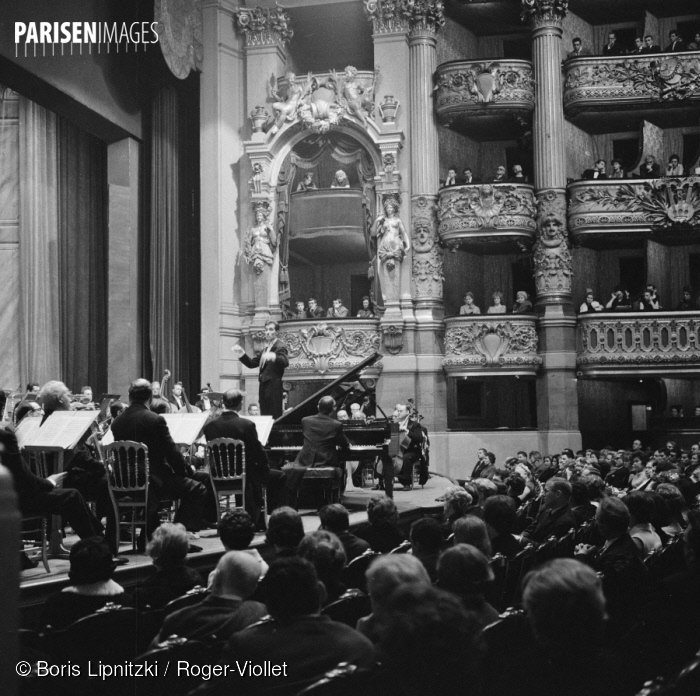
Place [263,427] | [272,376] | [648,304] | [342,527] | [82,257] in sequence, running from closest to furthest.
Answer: [342,527]
[263,427]
[272,376]
[82,257]
[648,304]

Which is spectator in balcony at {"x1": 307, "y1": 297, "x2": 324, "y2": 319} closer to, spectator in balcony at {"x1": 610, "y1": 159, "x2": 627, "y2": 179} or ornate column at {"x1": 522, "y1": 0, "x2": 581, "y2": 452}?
ornate column at {"x1": 522, "y1": 0, "x2": 581, "y2": 452}

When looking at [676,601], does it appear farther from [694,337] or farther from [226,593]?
[694,337]

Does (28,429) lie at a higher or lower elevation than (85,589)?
higher

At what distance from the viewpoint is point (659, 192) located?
1997cm

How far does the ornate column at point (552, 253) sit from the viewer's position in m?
19.9

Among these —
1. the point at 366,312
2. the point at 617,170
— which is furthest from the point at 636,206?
the point at 366,312

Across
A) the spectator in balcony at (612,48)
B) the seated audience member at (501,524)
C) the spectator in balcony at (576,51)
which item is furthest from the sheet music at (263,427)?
the spectator in balcony at (612,48)

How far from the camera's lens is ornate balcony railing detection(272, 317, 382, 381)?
19.8 m

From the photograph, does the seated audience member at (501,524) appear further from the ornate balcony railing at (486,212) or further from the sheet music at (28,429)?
the ornate balcony railing at (486,212)

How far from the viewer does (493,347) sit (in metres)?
19.8

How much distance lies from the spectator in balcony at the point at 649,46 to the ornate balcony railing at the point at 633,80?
0.22 m

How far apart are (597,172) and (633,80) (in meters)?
2.03

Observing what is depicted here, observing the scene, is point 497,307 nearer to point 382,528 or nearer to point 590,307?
point 590,307

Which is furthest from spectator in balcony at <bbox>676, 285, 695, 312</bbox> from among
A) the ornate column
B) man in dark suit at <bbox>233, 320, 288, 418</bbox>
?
man in dark suit at <bbox>233, 320, 288, 418</bbox>
